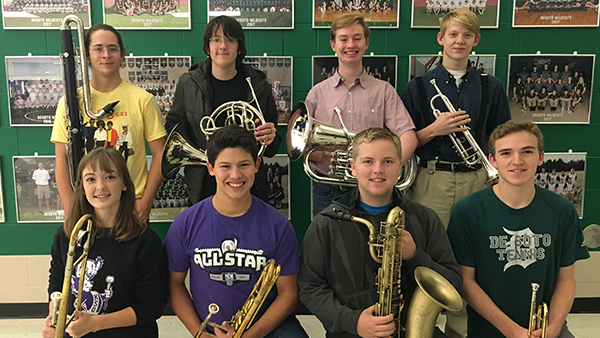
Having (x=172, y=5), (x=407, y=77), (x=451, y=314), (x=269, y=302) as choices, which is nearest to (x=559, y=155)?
(x=407, y=77)

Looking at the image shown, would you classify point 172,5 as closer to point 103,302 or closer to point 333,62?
point 333,62

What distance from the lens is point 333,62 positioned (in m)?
3.44

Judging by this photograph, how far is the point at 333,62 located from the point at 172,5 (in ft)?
4.07

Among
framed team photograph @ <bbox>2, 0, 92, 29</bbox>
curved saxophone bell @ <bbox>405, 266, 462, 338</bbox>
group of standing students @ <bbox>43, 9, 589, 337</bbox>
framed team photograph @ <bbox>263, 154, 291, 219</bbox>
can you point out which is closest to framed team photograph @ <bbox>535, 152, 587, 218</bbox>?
group of standing students @ <bbox>43, 9, 589, 337</bbox>

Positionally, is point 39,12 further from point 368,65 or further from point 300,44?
point 368,65

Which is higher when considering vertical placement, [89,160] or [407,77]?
[407,77]

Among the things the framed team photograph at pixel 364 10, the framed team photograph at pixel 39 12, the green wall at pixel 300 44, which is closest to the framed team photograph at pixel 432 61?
the green wall at pixel 300 44

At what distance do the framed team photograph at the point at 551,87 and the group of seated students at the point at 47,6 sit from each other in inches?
126

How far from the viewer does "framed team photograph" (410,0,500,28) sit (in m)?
3.36

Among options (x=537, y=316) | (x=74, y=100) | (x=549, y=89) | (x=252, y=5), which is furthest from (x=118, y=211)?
(x=549, y=89)

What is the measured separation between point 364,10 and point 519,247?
6.59ft

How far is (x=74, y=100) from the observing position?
2674 millimetres

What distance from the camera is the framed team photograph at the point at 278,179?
3.56 meters

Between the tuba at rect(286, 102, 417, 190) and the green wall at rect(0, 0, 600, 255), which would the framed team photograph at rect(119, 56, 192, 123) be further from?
the tuba at rect(286, 102, 417, 190)
